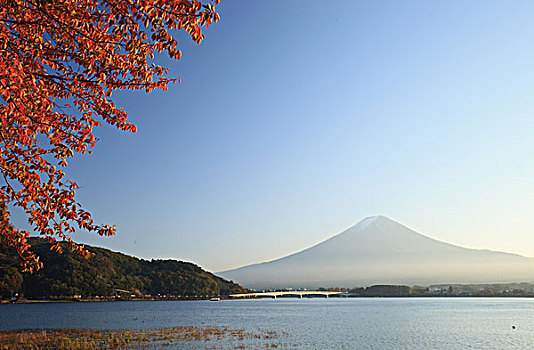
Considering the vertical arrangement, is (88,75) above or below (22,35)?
below

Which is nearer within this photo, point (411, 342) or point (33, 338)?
point (33, 338)

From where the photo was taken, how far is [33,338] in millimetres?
49125

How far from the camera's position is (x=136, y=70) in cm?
869

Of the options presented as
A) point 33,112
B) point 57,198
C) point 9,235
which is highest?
point 33,112

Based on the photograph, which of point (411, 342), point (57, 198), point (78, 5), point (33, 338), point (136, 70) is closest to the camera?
point (78, 5)

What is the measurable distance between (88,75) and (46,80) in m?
0.85

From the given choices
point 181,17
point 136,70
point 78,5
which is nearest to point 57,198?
point 136,70

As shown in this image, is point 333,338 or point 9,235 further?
point 333,338

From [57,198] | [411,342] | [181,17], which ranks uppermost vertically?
[181,17]

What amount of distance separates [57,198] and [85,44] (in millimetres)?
2928

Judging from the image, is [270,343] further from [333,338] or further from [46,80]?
[46,80]

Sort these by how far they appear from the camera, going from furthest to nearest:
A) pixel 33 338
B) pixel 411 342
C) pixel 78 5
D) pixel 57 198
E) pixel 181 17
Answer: pixel 411 342 < pixel 33 338 < pixel 57 198 < pixel 78 5 < pixel 181 17

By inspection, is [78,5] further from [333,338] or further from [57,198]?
[333,338]

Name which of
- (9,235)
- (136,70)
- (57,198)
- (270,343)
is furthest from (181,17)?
(270,343)
